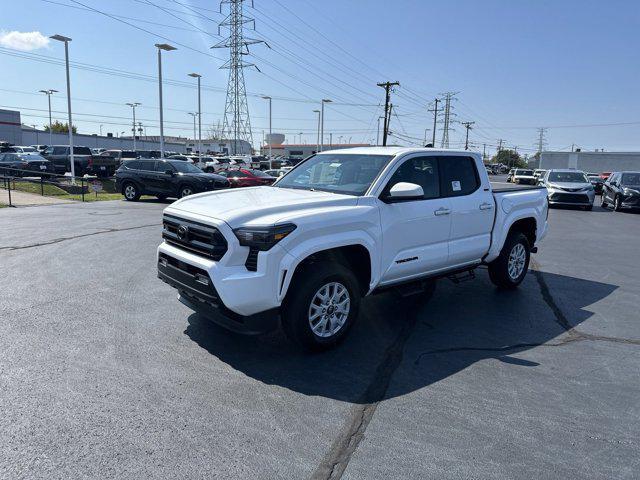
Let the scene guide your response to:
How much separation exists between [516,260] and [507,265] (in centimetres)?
29

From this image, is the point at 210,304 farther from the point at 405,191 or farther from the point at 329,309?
the point at 405,191

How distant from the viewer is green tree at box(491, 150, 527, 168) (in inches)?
5428

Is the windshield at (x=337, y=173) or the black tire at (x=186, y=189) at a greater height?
the windshield at (x=337, y=173)

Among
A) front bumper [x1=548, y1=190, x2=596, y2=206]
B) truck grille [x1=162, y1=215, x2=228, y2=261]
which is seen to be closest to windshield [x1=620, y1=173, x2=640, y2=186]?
front bumper [x1=548, y1=190, x2=596, y2=206]

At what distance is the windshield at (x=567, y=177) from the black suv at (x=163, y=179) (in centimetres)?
1431

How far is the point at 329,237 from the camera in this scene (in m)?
4.30

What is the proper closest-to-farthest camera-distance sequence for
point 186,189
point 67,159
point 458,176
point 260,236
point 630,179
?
1. point 260,236
2. point 458,176
3. point 186,189
4. point 630,179
5. point 67,159

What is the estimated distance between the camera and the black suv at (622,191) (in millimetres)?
19188

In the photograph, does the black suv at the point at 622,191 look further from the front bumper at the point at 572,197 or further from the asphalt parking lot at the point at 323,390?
the asphalt parking lot at the point at 323,390

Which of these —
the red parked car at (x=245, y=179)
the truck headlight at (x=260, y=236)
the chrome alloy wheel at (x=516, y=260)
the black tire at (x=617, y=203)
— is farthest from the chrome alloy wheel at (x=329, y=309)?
the red parked car at (x=245, y=179)

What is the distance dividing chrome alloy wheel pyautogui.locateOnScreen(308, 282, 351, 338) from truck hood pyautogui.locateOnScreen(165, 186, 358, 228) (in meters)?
0.76

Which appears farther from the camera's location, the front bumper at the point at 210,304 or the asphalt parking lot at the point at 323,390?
the front bumper at the point at 210,304

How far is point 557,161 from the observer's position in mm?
72500

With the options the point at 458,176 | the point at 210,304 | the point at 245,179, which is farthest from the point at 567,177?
the point at 210,304
